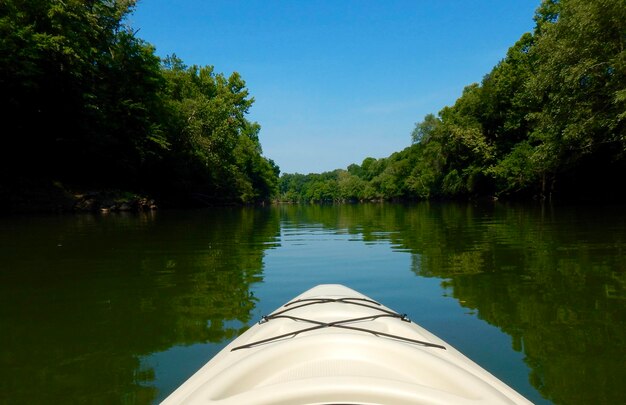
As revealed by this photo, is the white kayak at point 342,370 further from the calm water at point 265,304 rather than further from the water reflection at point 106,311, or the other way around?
the water reflection at point 106,311

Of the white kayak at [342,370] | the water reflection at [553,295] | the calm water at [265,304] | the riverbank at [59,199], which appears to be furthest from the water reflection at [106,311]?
the riverbank at [59,199]

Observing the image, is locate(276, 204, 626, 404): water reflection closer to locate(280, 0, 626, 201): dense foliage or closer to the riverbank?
locate(280, 0, 626, 201): dense foliage

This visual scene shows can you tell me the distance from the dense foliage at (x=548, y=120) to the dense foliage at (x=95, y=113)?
24951 millimetres

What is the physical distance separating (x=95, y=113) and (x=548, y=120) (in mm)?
26582

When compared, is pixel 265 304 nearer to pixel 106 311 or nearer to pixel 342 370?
pixel 106 311

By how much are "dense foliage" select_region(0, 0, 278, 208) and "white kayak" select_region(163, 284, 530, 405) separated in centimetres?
2402

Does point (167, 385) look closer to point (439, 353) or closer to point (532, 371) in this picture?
point (439, 353)

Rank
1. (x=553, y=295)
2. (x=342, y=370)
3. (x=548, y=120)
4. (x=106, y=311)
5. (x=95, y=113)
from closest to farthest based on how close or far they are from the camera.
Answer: (x=342, y=370), (x=106, y=311), (x=553, y=295), (x=548, y=120), (x=95, y=113)

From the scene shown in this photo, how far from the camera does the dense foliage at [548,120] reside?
61.1ft

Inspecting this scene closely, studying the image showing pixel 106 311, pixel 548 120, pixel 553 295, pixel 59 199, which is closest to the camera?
pixel 106 311

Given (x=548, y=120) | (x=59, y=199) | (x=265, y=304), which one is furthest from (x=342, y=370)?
(x=59, y=199)

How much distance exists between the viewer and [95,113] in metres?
26.3

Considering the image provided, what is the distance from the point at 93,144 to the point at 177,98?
1943 cm

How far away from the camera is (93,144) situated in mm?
27328
